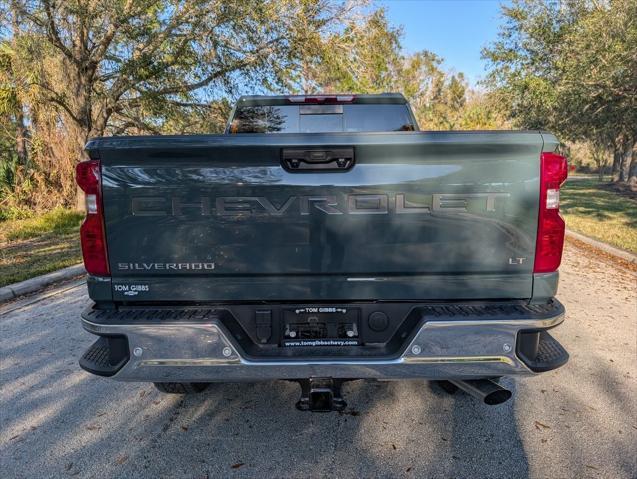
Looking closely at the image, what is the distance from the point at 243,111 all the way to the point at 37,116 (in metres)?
10.9

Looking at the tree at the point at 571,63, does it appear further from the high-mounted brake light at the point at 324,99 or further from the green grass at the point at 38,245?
the green grass at the point at 38,245

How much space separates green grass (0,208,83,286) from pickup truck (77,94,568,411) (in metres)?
5.32

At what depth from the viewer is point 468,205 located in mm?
2305

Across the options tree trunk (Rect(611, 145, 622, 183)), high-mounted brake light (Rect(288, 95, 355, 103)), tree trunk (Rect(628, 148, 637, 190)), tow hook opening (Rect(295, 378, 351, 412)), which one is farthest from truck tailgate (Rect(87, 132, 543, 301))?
tree trunk (Rect(611, 145, 622, 183))

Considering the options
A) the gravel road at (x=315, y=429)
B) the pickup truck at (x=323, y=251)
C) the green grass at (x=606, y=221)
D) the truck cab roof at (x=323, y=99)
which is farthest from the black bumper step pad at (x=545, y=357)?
the green grass at (x=606, y=221)

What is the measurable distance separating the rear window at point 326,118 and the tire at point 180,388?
2.41 metres

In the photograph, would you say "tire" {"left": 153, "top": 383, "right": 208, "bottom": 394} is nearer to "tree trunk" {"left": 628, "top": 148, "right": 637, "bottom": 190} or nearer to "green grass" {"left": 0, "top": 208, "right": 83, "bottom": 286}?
"green grass" {"left": 0, "top": 208, "right": 83, "bottom": 286}

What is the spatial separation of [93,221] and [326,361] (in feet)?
4.75

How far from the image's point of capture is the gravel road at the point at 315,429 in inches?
102

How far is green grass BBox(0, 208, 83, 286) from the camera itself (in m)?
7.14

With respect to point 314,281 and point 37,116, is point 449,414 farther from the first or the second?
point 37,116

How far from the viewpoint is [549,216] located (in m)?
2.34

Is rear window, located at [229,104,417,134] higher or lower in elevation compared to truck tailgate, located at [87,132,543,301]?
higher

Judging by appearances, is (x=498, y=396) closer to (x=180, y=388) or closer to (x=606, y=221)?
(x=180, y=388)
